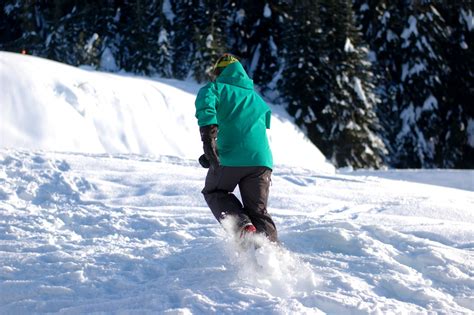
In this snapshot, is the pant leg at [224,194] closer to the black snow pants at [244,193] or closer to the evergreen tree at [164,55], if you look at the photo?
the black snow pants at [244,193]

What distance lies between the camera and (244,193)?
4594mm

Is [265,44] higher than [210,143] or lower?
higher

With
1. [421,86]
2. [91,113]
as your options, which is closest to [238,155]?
[91,113]

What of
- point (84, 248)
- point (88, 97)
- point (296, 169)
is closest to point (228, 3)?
point (88, 97)

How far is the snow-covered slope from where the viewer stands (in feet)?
13.0

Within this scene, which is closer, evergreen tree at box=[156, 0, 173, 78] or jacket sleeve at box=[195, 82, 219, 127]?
jacket sleeve at box=[195, 82, 219, 127]

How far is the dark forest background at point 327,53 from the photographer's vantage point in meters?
17.3

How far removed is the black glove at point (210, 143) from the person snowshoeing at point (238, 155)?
0.06 ft

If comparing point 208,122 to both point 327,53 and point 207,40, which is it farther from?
point 207,40

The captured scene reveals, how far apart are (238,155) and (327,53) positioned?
13.1m

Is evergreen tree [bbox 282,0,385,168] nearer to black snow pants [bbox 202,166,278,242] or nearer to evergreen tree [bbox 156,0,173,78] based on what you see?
evergreen tree [bbox 156,0,173,78]

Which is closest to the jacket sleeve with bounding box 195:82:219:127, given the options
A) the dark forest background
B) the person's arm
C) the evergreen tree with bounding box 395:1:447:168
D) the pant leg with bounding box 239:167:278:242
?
the person's arm

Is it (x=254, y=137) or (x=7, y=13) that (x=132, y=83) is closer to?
(x=254, y=137)

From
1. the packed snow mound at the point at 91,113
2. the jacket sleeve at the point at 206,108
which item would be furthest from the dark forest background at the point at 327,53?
the jacket sleeve at the point at 206,108
